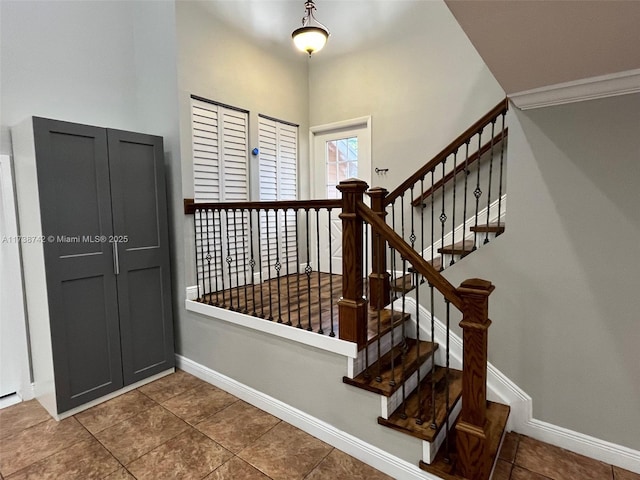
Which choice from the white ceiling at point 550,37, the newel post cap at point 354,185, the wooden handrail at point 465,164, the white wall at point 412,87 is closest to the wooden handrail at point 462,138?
the wooden handrail at point 465,164

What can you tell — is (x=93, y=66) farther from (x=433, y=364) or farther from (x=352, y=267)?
(x=433, y=364)

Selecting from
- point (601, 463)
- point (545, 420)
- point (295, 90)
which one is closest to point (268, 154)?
point (295, 90)

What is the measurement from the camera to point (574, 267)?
205 cm

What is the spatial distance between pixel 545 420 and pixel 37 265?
365 cm

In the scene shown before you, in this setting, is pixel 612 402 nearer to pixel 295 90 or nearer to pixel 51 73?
pixel 295 90

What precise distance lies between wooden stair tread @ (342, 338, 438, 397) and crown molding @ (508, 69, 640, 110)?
5.12ft

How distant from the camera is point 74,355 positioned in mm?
2564

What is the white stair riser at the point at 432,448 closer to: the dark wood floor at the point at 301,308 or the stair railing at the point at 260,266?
the dark wood floor at the point at 301,308

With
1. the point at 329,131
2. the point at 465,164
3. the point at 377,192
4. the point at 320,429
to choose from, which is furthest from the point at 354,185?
the point at 329,131

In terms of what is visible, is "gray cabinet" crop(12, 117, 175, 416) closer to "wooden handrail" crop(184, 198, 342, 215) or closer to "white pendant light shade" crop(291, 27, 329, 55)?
"wooden handrail" crop(184, 198, 342, 215)

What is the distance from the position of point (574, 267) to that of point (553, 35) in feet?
4.29

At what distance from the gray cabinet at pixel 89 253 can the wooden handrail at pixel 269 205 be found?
0.76ft

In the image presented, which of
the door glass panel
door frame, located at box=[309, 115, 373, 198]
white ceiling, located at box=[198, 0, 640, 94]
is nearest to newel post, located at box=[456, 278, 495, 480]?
white ceiling, located at box=[198, 0, 640, 94]

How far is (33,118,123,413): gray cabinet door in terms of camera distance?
2.39m
